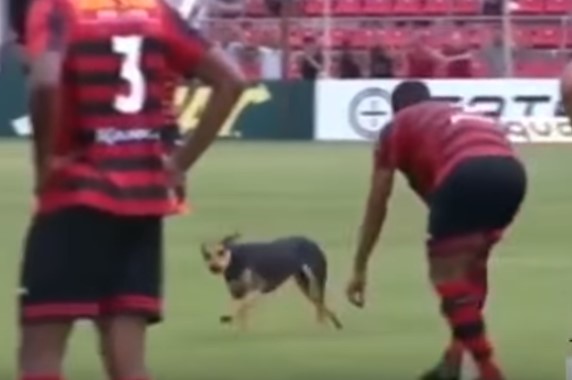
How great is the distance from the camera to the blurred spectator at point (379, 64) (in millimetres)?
38250

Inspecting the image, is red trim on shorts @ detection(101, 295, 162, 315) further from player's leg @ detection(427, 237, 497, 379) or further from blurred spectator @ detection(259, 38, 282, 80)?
blurred spectator @ detection(259, 38, 282, 80)

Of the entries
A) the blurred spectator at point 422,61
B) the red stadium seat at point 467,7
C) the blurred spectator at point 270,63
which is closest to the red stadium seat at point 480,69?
the blurred spectator at point 422,61

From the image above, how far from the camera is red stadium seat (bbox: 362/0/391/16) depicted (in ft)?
141

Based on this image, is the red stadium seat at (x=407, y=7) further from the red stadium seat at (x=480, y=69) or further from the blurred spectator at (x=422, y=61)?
the red stadium seat at (x=480, y=69)

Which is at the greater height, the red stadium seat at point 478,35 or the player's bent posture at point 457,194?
the player's bent posture at point 457,194

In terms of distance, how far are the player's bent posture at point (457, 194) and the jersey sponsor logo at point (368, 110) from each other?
25.9m

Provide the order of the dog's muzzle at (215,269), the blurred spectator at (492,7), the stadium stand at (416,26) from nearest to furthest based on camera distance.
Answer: the dog's muzzle at (215,269), the stadium stand at (416,26), the blurred spectator at (492,7)

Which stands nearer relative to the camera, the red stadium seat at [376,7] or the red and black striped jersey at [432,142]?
the red and black striped jersey at [432,142]

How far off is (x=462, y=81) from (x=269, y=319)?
23.3 meters

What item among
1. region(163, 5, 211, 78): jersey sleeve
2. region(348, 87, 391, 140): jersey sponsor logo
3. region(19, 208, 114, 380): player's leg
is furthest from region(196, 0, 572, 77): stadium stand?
region(19, 208, 114, 380): player's leg

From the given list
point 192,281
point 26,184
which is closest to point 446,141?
point 192,281

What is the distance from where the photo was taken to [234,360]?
11.3 meters

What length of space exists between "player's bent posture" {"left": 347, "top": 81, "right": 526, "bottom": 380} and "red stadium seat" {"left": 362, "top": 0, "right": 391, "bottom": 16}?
1309 inches

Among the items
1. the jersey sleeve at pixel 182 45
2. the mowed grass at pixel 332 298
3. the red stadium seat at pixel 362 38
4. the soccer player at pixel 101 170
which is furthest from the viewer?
the red stadium seat at pixel 362 38
